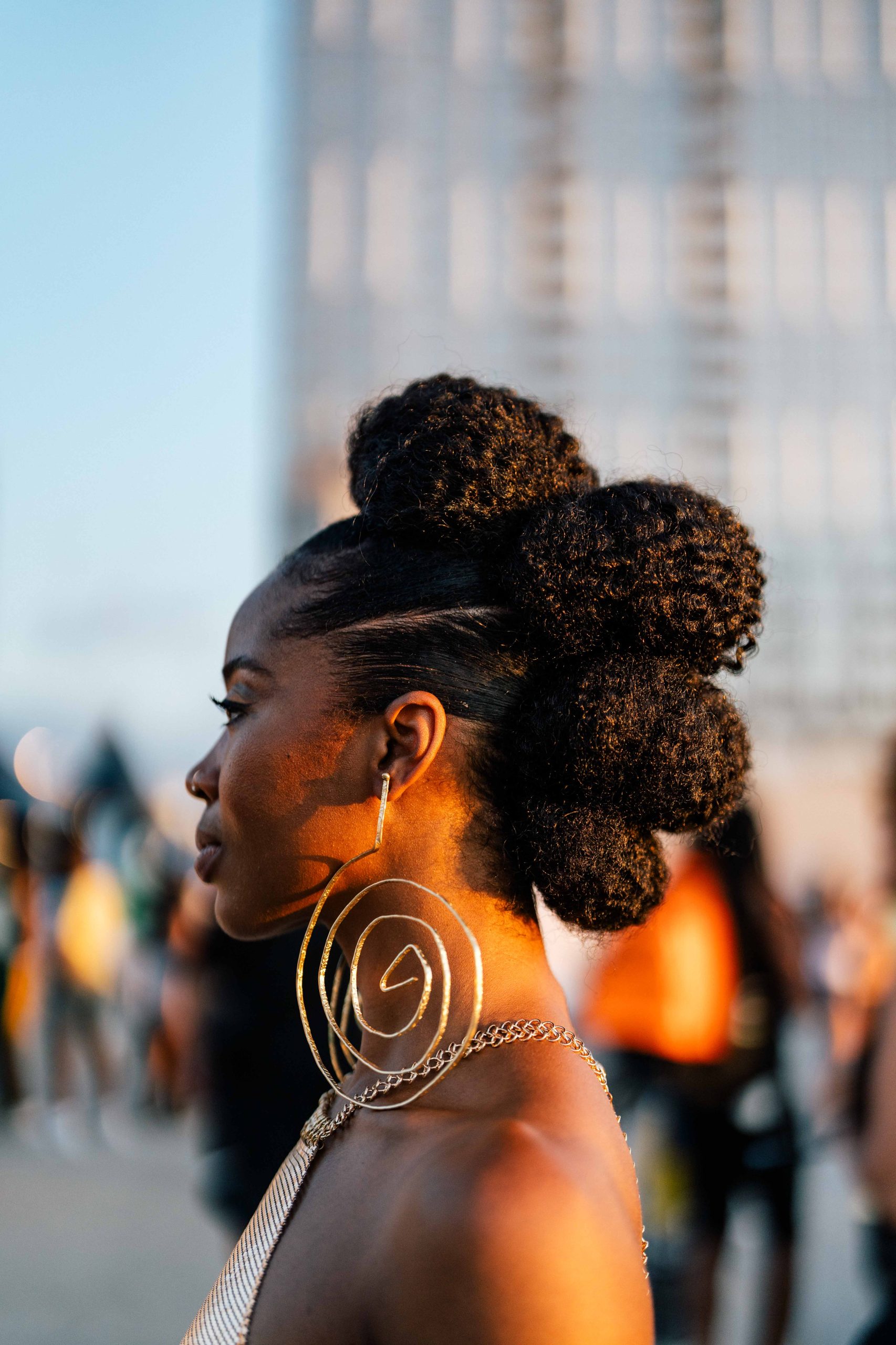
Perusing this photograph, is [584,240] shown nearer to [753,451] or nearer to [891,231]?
[753,451]

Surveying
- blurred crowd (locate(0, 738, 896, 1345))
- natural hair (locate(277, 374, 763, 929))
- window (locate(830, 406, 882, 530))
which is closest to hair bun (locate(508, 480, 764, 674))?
natural hair (locate(277, 374, 763, 929))

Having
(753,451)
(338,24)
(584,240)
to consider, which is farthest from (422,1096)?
(338,24)

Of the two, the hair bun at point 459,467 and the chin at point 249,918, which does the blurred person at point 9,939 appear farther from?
the hair bun at point 459,467

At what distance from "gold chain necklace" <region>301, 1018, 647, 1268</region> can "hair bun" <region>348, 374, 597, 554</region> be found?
0.53 metres

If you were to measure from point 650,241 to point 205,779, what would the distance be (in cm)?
4357

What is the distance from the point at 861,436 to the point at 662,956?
132 ft

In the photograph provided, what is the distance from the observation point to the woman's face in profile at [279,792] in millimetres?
1293

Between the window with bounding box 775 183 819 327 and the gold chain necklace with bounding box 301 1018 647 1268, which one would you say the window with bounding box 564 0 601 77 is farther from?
the gold chain necklace with bounding box 301 1018 647 1268

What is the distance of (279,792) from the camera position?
1.31 metres

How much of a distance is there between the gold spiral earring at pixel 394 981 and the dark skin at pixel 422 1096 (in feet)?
0.03

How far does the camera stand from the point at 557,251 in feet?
135

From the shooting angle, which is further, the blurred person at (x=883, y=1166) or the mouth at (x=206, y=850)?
the blurred person at (x=883, y=1166)

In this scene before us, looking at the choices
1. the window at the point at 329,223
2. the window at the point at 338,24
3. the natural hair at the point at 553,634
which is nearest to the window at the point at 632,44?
the window at the point at 338,24

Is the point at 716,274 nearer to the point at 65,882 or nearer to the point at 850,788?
the point at 850,788
